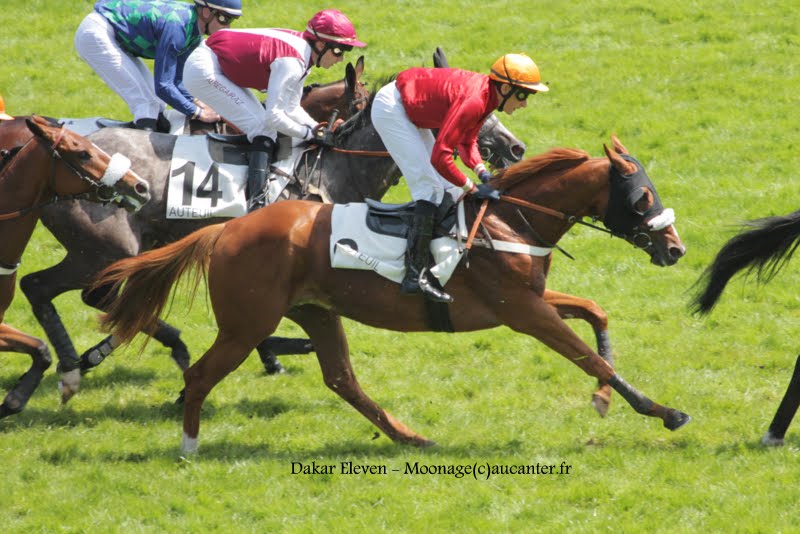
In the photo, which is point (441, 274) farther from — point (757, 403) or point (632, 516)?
point (757, 403)

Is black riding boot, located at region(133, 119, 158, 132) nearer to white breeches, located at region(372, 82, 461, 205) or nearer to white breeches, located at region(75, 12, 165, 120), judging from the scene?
white breeches, located at region(75, 12, 165, 120)

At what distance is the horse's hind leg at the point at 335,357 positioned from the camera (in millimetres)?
7758

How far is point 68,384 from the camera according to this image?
27.9ft

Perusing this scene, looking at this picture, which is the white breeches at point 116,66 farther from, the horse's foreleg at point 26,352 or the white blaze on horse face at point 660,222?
the white blaze on horse face at point 660,222

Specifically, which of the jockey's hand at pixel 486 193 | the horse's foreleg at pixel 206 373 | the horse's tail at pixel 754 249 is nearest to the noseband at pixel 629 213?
the jockey's hand at pixel 486 193

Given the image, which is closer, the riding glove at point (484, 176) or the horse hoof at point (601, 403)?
the riding glove at point (484, 176)

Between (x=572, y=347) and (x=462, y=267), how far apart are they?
0.84 meters

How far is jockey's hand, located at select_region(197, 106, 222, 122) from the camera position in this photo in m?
9.76

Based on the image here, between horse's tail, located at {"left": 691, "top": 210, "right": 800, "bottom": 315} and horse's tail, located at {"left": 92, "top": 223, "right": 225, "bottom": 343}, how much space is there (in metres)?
3.15

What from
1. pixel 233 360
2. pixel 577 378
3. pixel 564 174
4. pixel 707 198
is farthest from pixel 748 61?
pixel 233 360

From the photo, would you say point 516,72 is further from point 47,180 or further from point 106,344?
point 106,344

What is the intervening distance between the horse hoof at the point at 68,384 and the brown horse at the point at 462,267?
51.2 inches

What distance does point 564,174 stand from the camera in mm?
7316

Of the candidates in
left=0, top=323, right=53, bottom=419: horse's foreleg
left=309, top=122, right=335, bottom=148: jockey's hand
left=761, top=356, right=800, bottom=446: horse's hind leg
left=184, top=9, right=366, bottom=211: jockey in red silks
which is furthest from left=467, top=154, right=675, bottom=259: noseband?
left=0, top=323, right=53, bottom=419: horse's foreleg
